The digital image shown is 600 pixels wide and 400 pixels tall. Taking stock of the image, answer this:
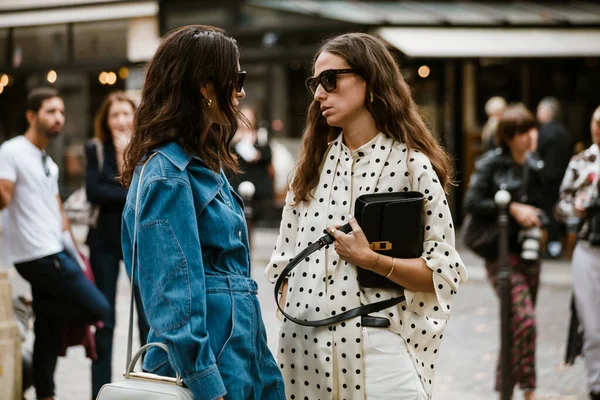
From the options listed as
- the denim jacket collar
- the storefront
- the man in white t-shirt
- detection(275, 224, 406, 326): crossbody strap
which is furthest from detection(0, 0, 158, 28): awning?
the denim jacket collar

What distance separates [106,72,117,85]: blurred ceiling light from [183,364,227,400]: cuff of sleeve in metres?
18.5

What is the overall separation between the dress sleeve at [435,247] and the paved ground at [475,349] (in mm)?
3812

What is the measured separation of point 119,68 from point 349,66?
17618mm

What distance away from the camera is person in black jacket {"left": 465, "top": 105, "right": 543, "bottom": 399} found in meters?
6.89

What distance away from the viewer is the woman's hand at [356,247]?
329 centimetres

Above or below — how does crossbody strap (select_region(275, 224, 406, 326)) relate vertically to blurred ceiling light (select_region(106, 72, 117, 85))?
below

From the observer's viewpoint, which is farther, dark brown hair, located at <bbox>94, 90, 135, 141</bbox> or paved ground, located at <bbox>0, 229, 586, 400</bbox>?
paved ground, located at <bbox>0, 229, 586, 400</bbox>

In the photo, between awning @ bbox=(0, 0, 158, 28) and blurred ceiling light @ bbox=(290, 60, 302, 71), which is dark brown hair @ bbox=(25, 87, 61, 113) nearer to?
blurred ceiling light @ bbox=(290, 60, 302, 71)

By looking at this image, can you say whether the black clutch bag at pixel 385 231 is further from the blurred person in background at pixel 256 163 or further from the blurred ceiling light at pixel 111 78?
the blurred ceiling light at pixel 111 78

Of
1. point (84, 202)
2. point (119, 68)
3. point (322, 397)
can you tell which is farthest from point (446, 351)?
point (119, 68)

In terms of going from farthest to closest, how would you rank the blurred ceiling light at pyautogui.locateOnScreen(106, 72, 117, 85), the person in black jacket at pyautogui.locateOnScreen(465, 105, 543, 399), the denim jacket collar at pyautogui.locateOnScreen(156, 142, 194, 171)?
1. the blurred ceiling light at pyautogui.locateOnScreen(106, 72, 117, 85)
2. the person in black jacket at pyautogui.locateOnScreen(465, 105, 543, 399)
3. the denim jacket collar at pyautogui.locateOnScreen(156, 142, 194, 171)

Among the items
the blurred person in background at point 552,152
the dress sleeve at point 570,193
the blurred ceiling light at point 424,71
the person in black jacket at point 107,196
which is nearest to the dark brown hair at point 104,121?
the person in black jacket at point 107,196

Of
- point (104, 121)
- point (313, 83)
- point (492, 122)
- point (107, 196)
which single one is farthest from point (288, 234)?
point (492, 122)

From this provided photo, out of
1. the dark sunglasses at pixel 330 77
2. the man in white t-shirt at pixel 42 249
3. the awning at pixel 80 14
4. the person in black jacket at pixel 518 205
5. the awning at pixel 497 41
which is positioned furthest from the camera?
the awning at pixel 80 14
